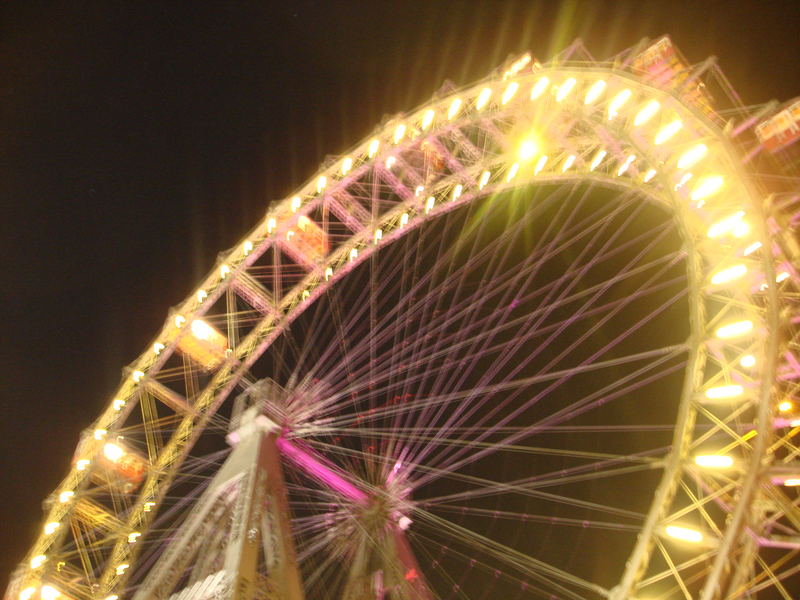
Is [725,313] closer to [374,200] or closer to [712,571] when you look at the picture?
[712,571]

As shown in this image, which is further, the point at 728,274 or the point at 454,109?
the point at 454,109

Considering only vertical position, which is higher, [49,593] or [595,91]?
[595,91]

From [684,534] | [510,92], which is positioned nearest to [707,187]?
[510,92]

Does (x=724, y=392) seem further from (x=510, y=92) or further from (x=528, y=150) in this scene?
(x=510, y=92)

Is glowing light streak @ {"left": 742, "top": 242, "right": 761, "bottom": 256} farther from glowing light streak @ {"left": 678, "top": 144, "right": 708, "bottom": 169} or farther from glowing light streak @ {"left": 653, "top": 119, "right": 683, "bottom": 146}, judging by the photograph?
glowing light streak @ {"left": 653, "top": 119, "right": 683, "bottom": 146}

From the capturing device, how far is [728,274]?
9.37 m

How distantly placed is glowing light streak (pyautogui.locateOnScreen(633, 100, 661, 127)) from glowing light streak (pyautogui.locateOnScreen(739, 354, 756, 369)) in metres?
3.86

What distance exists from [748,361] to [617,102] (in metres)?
4.42

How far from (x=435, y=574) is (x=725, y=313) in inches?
417

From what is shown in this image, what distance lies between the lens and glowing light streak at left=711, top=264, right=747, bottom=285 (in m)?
9.19

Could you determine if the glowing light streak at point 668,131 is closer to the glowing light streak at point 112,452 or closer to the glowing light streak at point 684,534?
the glowing light streak at point 684,534

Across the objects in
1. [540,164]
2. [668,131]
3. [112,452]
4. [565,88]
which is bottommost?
[112,452]

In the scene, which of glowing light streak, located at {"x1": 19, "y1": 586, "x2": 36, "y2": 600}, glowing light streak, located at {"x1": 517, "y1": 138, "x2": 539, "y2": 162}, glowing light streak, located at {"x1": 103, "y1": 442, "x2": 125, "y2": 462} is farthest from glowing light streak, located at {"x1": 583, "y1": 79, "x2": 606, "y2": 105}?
glowing light streak, located at {"x1": 19, "y1": 586, "x2": 36, "y2": 600}

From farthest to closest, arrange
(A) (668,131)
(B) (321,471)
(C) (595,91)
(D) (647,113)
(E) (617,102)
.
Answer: (B) (321,471) → (C) (595,91) → (E) (617,102) → (D) (647,113) → (A) (668,131)
